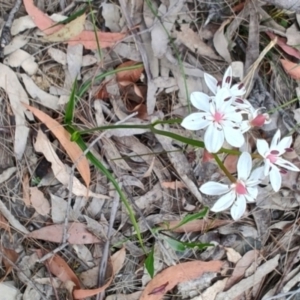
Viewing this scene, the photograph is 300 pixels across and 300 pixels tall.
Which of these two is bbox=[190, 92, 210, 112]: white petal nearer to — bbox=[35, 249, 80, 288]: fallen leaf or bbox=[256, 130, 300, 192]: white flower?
bbox=[256, 130, 300, 192]: white flower

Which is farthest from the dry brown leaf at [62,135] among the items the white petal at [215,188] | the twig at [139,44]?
the white petal at [215,188]

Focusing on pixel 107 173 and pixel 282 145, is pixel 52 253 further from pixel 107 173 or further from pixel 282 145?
pixel 282 145

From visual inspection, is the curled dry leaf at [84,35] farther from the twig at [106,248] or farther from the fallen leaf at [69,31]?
the twig at [106,248]

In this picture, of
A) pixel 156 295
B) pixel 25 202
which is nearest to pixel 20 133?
pixel 25 202

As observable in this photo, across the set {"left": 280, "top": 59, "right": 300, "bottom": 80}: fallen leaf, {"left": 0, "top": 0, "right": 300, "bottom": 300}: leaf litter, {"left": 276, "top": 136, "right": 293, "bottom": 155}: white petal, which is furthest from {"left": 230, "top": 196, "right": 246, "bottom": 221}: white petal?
{"left": 280, "top": 59, "right": 300, "bottom": 80}: fallen leaf

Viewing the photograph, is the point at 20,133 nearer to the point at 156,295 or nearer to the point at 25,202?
the point at 25,202
